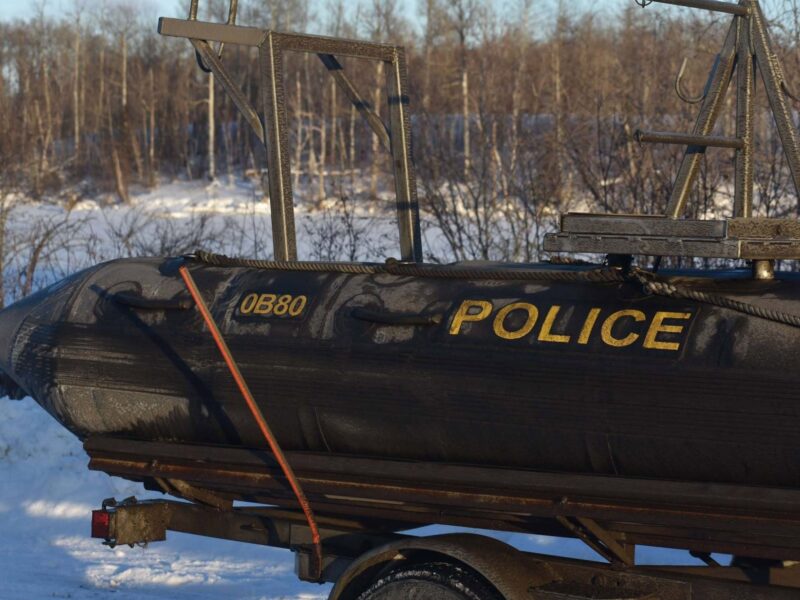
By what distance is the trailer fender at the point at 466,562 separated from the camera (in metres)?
3.99

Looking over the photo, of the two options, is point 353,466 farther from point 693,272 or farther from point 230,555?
point 230,555

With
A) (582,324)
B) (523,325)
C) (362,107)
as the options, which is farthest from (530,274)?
(362,107)

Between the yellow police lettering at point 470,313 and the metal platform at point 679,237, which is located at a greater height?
the metal platform at point 679,237

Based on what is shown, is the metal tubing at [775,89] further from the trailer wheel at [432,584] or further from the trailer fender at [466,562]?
the trailer wheel at [432,584]

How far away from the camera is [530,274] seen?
4133 millimetres

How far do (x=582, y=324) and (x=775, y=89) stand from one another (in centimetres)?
109

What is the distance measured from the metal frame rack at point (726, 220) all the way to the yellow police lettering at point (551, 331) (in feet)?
0.67

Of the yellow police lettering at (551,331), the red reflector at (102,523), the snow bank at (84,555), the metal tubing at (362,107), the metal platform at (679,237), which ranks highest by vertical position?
the metal tubing at (362,107)

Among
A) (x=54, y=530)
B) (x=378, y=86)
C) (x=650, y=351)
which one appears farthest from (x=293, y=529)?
(x=378, y=86)

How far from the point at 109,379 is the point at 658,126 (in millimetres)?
8349

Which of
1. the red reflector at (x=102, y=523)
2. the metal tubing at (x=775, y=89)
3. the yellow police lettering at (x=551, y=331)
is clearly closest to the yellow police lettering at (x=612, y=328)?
the yellow police lettering at (x=551, y=331)

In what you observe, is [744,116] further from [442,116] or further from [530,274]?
[442,116]

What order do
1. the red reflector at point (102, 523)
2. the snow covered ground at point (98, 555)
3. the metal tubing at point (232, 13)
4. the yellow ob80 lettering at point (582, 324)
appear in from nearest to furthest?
the yellow ob80 lettering at point (582, 324), the red reflector at point (102, 523), the metal tubing at point (232, 13), the snow covered ground at point (98, 555)

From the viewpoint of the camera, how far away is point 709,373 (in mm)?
3590
